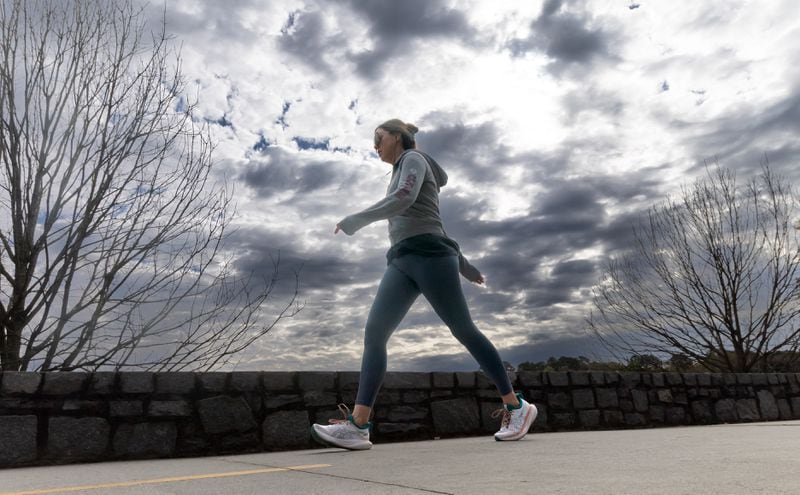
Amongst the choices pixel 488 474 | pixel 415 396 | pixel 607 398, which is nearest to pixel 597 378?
pixel 607 398

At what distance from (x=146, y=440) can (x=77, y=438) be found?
14.9 inches

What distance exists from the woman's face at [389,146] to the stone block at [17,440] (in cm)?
251

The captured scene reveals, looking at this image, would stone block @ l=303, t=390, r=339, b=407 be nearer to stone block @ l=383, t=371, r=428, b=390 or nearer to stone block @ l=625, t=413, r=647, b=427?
stone block @ l=383, t=371, r=428, b=390

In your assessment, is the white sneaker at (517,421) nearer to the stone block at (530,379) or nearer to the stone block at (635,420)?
the stone block at (530,379)

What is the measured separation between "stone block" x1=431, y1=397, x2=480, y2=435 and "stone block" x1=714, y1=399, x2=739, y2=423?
12.8 feet

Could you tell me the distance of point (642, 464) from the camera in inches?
87.4

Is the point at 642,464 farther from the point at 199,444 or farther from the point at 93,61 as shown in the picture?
the point at 93,61

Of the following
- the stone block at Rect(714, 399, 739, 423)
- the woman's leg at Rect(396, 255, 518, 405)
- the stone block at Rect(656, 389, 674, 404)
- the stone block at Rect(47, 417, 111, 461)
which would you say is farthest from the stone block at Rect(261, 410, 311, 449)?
the stone block at Rect(714, 399, 739, 423)

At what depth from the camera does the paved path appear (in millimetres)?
1760

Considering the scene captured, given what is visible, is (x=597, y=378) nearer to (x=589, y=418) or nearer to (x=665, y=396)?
(x=589, y=418)

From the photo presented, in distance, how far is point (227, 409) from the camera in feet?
13.4

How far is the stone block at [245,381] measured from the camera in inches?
163

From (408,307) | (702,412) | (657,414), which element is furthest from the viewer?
(702,412)

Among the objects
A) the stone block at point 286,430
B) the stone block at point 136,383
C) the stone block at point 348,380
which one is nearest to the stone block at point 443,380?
the stone block at point 348,380
